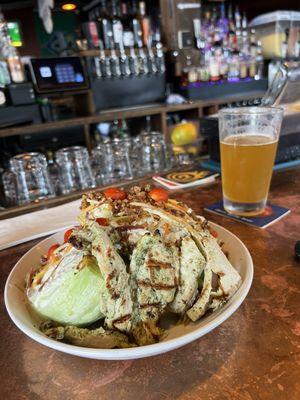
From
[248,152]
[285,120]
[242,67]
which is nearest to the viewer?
[248,152]

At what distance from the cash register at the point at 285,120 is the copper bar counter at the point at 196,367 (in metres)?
0.76

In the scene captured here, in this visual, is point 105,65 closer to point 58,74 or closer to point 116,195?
point 58,74

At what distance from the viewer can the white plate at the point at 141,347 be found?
38 cm

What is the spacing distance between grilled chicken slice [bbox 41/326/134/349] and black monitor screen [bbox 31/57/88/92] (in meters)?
2.29

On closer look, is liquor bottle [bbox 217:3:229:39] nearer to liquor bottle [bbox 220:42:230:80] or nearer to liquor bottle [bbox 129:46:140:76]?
liquor bottle [bbox 220:42:230:80]

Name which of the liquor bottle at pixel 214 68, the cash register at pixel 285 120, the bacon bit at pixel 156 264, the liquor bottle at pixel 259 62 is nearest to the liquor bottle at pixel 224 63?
the liquor bottle at pixel 214 68

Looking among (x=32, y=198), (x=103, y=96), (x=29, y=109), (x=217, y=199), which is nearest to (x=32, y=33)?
(x=103, y=96)

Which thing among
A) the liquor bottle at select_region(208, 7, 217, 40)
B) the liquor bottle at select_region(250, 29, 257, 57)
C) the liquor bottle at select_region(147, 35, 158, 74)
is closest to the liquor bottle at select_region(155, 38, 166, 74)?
the liquor bottle at select_region(147, 35, 158, 74)

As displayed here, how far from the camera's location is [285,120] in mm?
1178

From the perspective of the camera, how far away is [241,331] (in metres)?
0.48

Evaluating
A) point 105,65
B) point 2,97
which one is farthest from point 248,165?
point 105,65

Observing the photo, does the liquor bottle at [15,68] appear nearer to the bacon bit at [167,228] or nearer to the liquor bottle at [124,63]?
the liquor bottle at [124,63]

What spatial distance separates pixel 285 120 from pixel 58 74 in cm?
185

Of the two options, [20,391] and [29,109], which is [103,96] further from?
[20,391]
